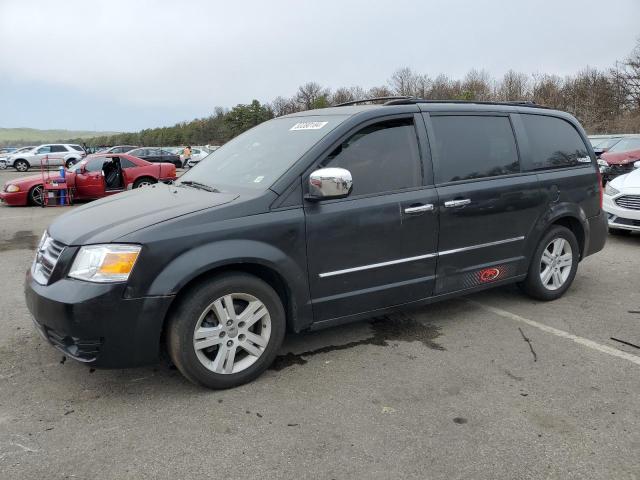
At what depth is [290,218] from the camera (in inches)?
133

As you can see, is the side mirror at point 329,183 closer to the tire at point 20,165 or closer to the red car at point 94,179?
the red car at point 94,179

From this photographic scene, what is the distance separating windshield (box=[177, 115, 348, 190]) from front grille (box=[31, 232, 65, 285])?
1152mm

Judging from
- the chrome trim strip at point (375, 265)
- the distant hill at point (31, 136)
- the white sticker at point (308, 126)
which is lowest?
the chrome trim strip at point (375, 265)

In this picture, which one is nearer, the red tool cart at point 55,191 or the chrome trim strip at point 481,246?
the chrome trim strip at point 481,246

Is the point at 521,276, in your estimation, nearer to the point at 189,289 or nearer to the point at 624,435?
the point at 624,435

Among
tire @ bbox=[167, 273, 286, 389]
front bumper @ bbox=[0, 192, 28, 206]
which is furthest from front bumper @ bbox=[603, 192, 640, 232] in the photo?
front bumper @ bbox=[0, 192, 28, 206]

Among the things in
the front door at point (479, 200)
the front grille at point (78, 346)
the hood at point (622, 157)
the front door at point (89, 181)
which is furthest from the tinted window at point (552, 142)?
the front door at point (89, 181)

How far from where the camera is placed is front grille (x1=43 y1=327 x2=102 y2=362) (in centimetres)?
297

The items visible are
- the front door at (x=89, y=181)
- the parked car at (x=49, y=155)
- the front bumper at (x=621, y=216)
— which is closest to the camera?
the front bumper at (x=621, y=216)

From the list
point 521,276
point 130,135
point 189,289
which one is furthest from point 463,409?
point 130,135

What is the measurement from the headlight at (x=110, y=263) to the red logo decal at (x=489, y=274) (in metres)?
2.80

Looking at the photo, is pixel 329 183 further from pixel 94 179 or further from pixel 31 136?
pixel 31 136

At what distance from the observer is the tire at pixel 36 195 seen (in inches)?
546

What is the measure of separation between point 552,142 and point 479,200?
4.20 ft
